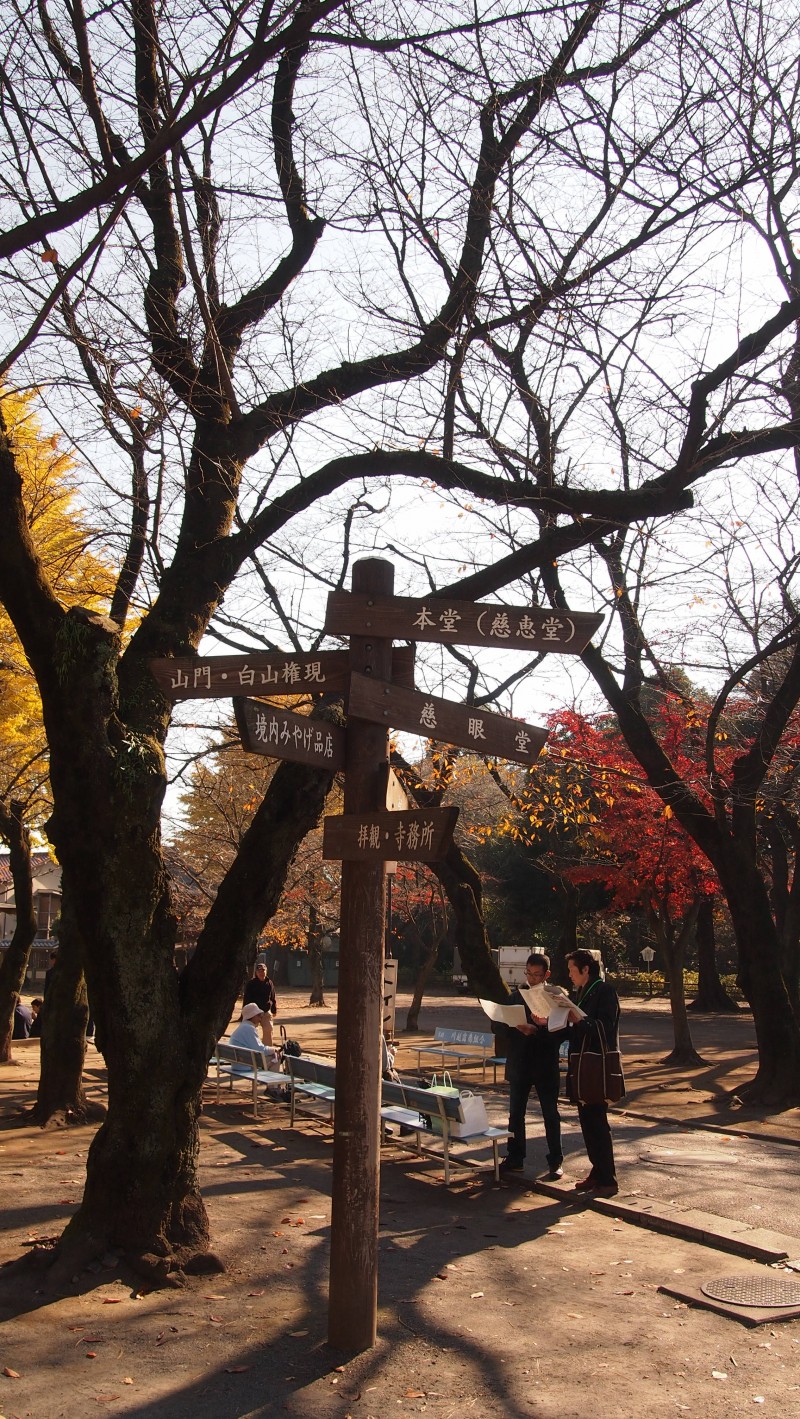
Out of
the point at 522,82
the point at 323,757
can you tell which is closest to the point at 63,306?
the point at 522,82

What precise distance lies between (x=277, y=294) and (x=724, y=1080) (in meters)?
12.4

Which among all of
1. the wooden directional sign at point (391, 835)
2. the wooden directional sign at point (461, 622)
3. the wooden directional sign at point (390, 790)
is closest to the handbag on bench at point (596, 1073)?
the wooden directional sign at point (390, 790)

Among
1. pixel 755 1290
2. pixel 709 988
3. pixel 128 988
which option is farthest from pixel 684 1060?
pixel 709 988

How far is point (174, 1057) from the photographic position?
601 cm

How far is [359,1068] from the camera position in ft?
15.8

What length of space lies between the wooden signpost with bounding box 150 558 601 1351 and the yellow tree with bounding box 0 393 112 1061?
574 centimetres

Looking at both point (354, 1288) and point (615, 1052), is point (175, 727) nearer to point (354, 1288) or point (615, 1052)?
point (615, 1052)

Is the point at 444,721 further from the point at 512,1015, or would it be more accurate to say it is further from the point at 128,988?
the point at 512,1015

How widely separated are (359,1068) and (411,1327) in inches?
54.5

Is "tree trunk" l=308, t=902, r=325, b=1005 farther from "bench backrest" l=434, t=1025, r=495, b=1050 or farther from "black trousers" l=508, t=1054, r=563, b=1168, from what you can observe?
"black trousers" l=508, t=1054, r=563, b=1168

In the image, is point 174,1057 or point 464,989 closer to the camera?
point 174,1057

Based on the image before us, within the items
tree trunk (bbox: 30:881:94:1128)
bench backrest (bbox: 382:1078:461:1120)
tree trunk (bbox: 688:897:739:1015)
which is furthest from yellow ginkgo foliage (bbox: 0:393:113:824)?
tree trunk (bbox: 688:897:739:1015)

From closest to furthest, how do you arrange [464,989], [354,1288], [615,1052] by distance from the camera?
[354,1288] → [615,1052] → [464,989]

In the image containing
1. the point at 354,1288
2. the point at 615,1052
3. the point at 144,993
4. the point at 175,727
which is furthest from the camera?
the point at 175,727
